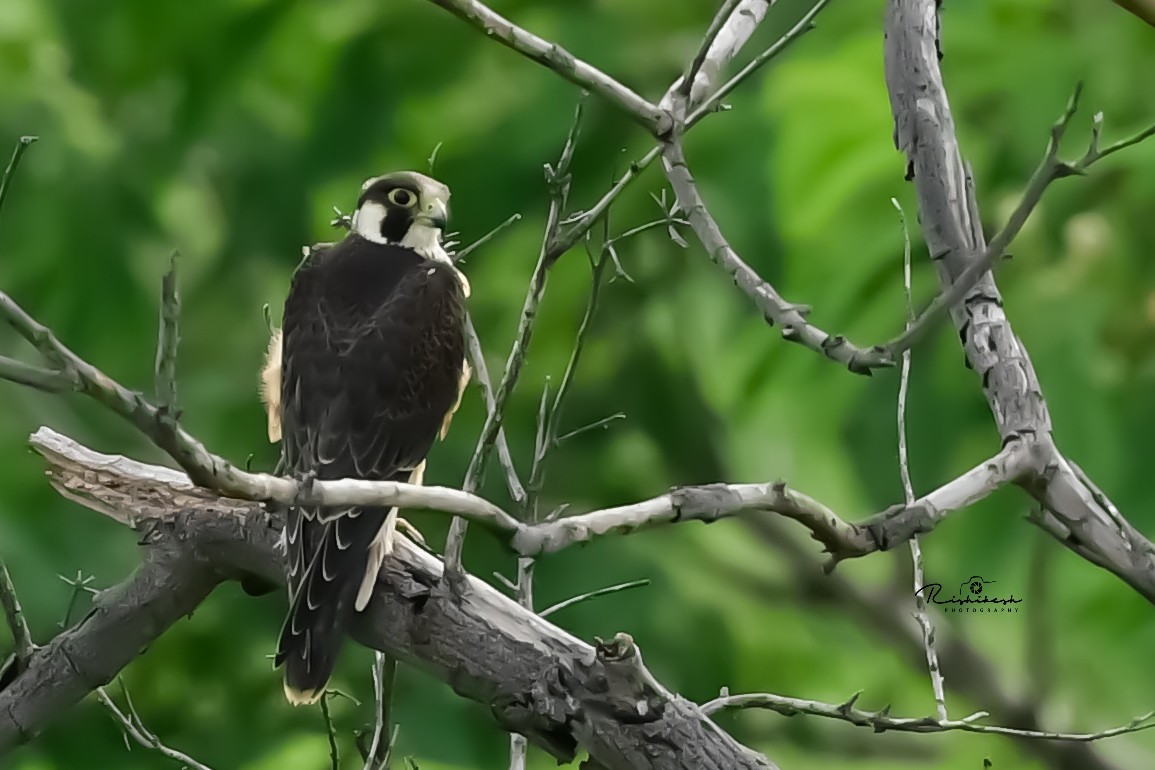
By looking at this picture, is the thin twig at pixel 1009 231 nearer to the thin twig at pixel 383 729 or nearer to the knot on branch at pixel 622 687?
the knot on branch at pixel 622 687

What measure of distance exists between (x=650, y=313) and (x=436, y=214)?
1803 millimetres

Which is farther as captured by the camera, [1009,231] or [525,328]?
[525,328]

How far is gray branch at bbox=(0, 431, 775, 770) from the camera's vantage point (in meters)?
2.10

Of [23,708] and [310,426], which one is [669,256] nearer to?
[310,426]

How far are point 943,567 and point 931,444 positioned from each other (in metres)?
0.57

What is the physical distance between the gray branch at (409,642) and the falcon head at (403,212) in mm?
895

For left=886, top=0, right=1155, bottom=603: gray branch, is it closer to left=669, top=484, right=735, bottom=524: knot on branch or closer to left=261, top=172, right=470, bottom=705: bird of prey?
left=669, top=484, right=735, bottom=524: knot on branch

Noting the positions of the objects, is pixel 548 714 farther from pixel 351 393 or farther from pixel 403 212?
pixel 403 212

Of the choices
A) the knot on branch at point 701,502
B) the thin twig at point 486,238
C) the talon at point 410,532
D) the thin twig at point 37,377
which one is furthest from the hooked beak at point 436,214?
the thin twig at point 37,377

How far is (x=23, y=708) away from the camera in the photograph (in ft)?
8.48

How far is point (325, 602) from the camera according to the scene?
2.60m

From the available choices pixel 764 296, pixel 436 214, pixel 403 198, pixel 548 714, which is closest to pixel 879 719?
pixel 548 714

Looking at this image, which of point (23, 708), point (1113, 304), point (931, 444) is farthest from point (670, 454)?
point (23, 708)

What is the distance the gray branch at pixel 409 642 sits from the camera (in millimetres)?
2102
